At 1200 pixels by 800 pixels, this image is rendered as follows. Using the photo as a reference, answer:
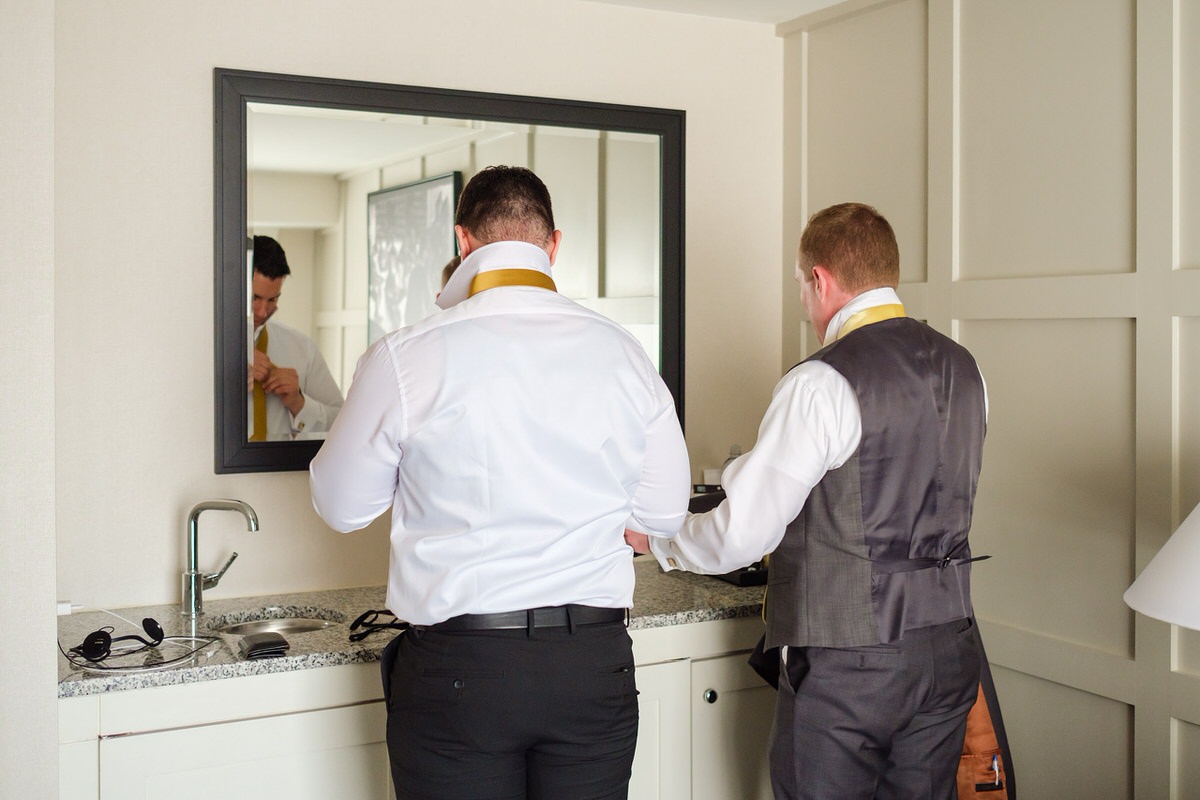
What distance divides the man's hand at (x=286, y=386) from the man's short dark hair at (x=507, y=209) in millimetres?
Result: 937

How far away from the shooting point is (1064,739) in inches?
95.6

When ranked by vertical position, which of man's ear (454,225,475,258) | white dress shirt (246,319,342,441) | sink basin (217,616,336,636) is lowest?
sink basin (217,616,336,636)

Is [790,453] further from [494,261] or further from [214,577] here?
[214,577]

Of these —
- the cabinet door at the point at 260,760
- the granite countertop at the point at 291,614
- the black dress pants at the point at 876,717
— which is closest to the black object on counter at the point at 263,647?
the granite countertop at the point at 291,614

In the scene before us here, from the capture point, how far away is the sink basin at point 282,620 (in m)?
2.47

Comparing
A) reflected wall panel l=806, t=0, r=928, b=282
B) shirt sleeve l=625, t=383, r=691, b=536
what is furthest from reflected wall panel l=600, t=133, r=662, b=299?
shirt sleeve l=625, t=383, r=691, b=536

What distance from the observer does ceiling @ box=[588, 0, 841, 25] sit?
9.70 feet

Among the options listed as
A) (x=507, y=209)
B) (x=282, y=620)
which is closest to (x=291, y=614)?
(x=282, y=620)

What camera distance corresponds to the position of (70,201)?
7.82ft

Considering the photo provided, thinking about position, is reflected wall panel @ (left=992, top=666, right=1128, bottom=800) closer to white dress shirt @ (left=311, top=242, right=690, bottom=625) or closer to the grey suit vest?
the grey suit vest

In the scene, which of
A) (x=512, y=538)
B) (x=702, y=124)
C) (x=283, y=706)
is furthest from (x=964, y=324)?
(x=283, y=706)

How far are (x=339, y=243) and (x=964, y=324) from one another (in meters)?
1.46

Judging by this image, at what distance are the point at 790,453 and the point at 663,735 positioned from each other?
84 cm

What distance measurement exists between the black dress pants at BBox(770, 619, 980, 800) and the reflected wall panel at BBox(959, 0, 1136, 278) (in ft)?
2.90
